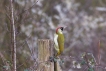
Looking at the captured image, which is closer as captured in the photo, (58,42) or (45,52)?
(45,52)

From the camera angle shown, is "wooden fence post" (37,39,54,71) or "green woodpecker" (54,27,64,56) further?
"green woodpecker" (54,27,64,56)

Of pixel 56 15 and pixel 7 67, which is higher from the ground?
pixel 56 15


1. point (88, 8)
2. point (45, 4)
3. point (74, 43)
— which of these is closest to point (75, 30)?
point (74, 43)

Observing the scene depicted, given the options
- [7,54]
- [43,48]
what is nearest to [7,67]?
[43,48]

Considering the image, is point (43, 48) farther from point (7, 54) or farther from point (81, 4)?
point (81, 4)

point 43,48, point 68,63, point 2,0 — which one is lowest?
point 68,63

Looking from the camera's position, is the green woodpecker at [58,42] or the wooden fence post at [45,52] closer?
the wooden fence post at [45,52]

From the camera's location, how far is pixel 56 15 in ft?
37.5

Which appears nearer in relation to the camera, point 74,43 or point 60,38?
point 60,38

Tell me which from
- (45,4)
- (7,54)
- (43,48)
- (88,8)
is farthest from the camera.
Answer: (88,8)

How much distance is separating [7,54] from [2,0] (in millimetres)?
1062

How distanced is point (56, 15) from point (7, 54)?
4.48 metres

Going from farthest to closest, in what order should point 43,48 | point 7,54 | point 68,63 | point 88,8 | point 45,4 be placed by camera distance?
point 88,8, point 68,63, point 45,4, point 7,54, point 43,48

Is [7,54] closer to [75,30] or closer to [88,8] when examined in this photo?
[75,30]
